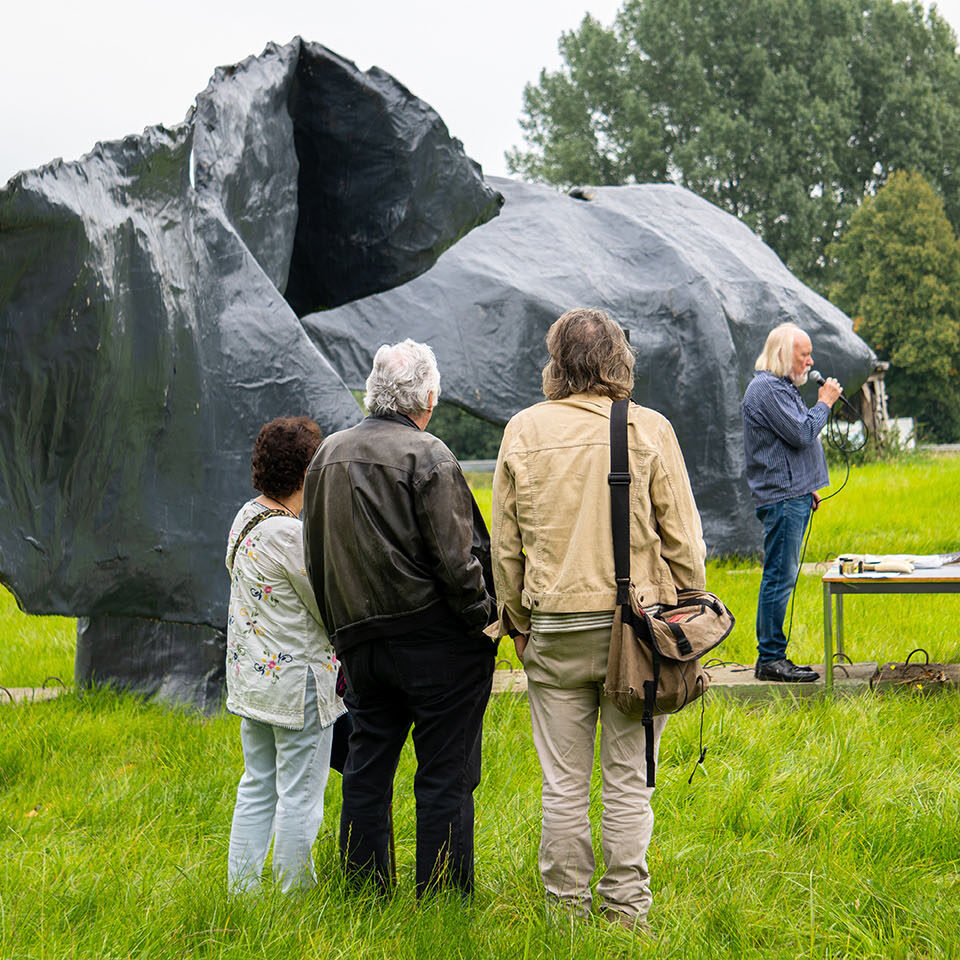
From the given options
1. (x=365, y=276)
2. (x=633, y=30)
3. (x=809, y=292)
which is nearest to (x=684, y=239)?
(x=809, y=292)

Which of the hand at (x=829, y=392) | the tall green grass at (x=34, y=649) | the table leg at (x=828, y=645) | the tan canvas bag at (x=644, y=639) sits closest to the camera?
the tan canvas bag at (x=644, y=639)

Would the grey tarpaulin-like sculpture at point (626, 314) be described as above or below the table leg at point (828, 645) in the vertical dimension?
above

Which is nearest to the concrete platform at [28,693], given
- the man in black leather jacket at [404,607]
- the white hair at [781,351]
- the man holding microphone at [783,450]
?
the man in black leather jacket at [404,607]

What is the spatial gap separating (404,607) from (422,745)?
388mm

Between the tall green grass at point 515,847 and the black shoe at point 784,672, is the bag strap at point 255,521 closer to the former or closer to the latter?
the tall green grass at point 515,847

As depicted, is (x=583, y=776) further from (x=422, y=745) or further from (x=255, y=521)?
(x=255, y=521)

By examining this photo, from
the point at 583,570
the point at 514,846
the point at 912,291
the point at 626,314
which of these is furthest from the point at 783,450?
the point at 912,291

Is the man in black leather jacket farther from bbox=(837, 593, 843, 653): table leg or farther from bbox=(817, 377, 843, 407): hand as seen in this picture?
bbox=(837, 593, 843, 653): table leg

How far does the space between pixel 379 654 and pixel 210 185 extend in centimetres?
280

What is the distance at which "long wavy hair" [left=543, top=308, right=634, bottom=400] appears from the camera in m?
2.87

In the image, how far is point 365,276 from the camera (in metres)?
6.25

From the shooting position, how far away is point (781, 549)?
16.5 ft

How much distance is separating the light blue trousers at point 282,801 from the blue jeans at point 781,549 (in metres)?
2.65

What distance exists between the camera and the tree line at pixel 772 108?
92.9 feet
